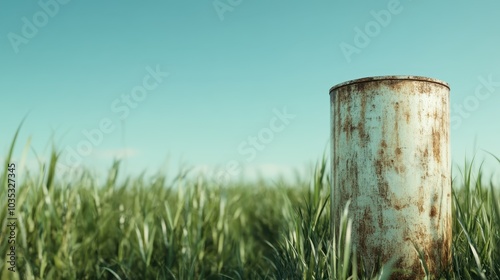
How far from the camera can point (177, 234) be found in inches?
122

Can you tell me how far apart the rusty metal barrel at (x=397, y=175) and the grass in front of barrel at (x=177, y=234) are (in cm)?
13

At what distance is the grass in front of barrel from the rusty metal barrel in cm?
13

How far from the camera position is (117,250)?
3195mm

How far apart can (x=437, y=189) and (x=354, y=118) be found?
2.19 ft

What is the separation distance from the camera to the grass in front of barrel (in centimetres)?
221

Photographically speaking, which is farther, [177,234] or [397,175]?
[177,234]

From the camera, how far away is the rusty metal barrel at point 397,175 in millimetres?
2260

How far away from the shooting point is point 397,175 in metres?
2.26

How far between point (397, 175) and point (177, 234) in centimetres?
177

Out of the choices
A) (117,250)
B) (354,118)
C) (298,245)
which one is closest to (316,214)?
(298,245)

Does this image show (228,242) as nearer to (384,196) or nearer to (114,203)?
(114,203)

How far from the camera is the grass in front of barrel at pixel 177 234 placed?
7.26 feet

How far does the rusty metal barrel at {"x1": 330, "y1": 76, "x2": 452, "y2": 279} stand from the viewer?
226 cm

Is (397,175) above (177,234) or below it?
above
